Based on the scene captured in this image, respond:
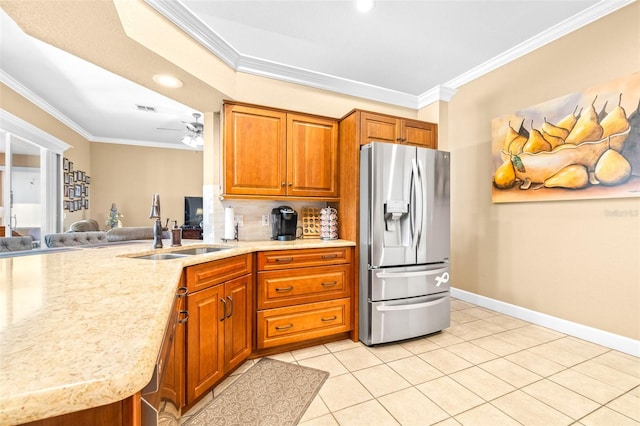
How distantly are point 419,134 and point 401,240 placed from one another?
1.17 metres

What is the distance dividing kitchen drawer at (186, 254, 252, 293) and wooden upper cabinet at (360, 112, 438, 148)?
4.98 feet

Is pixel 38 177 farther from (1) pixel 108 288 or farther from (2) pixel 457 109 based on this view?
(2) pixel 457 109

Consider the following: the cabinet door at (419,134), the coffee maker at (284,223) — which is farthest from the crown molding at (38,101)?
the cabinet door at (419,134)

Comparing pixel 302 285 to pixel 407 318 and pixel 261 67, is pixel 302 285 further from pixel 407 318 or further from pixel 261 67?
pixel 261 67

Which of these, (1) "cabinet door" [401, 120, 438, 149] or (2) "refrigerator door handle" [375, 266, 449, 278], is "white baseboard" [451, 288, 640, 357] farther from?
(1) "cabinet door" [401, 120, 438, 149]

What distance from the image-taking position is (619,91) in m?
2.32

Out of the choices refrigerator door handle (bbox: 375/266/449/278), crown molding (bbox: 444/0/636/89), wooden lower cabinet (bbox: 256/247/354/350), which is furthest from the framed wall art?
crown molding (bbox: 444/0/636/89)

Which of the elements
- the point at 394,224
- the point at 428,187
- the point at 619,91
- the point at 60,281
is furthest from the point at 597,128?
the point at 60,281

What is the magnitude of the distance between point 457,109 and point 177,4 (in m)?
3.29

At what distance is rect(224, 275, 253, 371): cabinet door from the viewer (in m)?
2.00

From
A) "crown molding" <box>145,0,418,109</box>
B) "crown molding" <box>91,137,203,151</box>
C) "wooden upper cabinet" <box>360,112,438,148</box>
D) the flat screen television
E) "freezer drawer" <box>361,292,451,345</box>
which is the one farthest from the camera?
the flat screen television

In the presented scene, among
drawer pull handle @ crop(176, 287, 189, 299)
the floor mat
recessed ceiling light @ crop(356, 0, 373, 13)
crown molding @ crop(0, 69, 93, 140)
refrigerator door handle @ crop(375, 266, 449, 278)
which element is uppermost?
crown molding @ crop(0, 69, 93, 140)

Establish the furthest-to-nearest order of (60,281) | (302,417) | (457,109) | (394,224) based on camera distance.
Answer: (457,109) < (394,224) < (302,417) < (60,281)

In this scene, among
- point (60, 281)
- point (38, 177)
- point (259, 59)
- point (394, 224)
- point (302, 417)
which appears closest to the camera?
point (60, 281)
